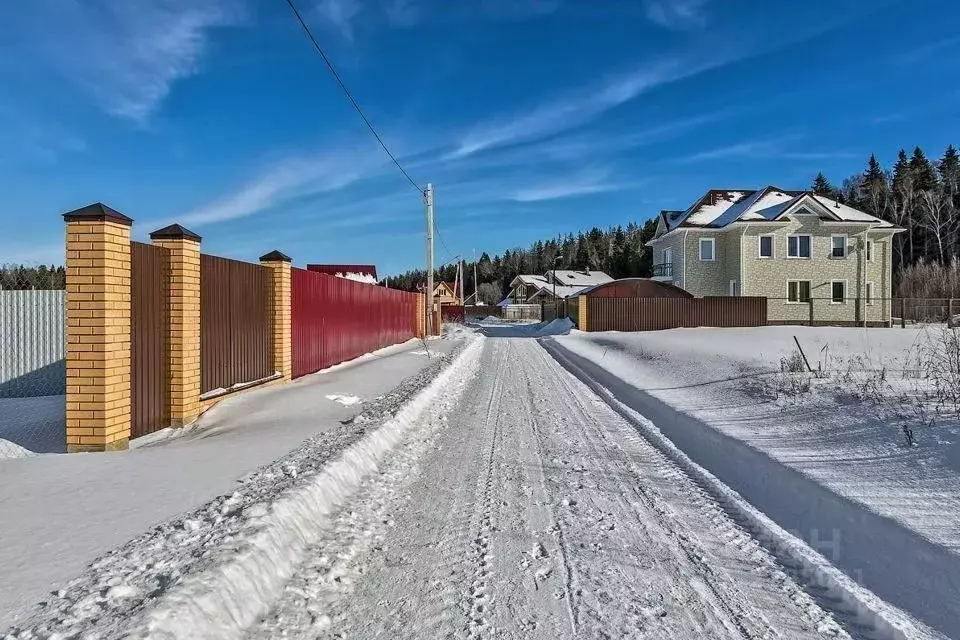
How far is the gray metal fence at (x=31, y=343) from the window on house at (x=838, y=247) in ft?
123

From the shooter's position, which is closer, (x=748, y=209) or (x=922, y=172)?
(x=748, y=209)

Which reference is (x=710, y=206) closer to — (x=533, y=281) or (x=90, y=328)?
(x=90, y=328)

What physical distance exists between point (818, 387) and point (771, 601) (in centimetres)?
640

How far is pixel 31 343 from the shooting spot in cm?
1138

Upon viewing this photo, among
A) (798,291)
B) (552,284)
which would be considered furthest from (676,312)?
(552,284)

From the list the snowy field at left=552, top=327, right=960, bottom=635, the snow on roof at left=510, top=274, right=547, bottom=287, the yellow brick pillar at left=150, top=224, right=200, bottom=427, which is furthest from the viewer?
the snow on roof at left=510, top=274, right=547, bottom=287

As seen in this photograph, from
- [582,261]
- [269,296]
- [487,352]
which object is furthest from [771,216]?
[582,261]

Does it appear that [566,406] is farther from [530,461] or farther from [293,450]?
[293,450]

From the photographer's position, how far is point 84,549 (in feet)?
10.4

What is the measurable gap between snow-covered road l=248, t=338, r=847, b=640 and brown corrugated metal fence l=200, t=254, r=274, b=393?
3.23 meters

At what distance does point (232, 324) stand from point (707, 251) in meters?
32.7

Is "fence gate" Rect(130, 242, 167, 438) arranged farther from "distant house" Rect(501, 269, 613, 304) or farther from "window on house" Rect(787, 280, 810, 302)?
"distant house" Rect(501, 269, 613, 304)

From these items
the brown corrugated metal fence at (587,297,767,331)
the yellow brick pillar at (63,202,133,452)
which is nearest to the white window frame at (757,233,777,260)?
the brown corrugated metal fence at (587,297,767,331)

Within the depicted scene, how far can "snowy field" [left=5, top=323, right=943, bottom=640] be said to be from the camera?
274 cm
